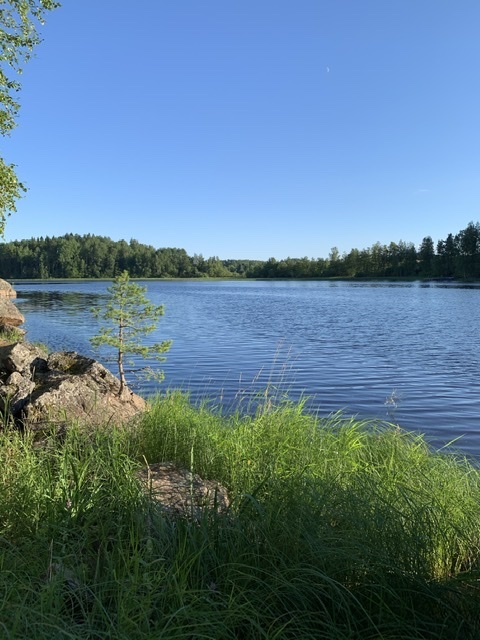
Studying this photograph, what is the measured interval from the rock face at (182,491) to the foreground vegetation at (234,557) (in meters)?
0.13

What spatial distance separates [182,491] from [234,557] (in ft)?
3.92

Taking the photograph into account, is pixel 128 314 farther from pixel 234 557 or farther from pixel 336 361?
pixel 336 361

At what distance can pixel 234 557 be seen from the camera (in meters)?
3.25

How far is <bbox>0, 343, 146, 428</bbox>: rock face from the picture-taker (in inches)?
255

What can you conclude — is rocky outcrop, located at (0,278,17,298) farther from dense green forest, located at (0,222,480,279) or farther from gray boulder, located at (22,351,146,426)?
dense green forest, located at (0,222,480,279)

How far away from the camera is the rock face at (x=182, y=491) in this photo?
3926mm

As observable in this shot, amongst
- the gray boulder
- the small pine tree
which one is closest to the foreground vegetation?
the gray boulder

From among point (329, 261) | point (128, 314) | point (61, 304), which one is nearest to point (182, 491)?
point (128, 314)

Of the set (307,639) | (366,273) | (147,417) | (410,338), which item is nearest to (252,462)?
(147,417)

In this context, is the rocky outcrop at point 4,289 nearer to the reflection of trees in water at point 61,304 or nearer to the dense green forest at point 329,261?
the reflection of trees in water at point 61,304

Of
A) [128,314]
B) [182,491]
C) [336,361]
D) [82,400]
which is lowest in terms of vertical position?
[336,361]

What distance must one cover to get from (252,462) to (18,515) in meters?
2.30

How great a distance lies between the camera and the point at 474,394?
47.6 feet

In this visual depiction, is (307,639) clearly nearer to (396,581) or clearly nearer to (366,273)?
(396,581)
